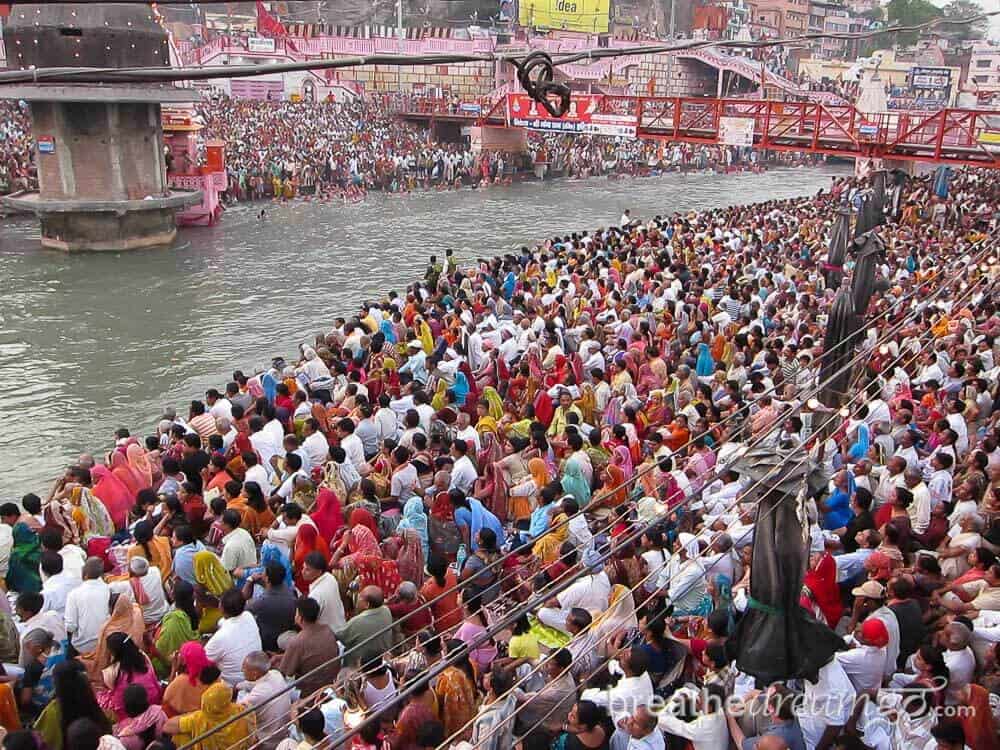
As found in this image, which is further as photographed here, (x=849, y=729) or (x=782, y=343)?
(x=782, y=343)

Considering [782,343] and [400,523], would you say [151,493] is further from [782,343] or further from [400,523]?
[782,343]

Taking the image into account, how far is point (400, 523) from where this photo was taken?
6469 mm

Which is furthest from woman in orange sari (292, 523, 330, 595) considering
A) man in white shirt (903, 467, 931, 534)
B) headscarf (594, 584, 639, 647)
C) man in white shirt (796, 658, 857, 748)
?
man in white shirt (903, 467, 931, 534)

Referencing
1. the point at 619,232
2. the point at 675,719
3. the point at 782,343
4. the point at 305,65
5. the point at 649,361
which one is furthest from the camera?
the point at 619,232

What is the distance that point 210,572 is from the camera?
5715mm

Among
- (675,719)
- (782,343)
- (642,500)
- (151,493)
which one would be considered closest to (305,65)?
(675,719)

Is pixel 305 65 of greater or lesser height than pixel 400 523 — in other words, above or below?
above

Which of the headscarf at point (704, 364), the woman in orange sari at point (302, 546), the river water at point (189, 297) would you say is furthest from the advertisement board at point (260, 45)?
the woman in orange sari at point (302, 546)

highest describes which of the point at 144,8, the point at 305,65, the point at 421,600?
the point at 144,8

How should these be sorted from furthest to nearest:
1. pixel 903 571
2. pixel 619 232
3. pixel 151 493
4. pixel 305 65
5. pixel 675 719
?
1. pixel 619 232
2. pixel 151 493
3. pixel 903 571
4. pixel 675 719
5. pixel 305 65

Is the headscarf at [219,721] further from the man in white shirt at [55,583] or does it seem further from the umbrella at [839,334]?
the umbrella at [839,334]

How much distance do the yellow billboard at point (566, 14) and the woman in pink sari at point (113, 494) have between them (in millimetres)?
49765

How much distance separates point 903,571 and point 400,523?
326 centimetres

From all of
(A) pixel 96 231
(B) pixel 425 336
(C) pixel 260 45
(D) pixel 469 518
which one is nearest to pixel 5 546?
(D) pixel 469 518
